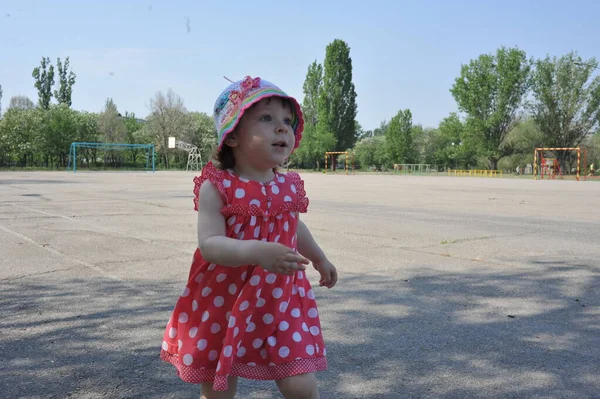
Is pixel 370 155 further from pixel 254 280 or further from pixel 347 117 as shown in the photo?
pixel 254 280

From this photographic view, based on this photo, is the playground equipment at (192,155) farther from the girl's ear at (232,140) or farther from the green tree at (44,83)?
the girl's ear at (232,140)

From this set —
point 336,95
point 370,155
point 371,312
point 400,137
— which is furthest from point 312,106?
point 371,312

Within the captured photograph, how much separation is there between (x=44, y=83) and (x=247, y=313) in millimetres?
78002

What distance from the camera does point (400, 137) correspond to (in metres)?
83.1

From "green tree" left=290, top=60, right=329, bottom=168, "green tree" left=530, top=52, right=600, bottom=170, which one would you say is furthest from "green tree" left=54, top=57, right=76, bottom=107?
"green tree" left=530, top=52, right=600, bottom=170

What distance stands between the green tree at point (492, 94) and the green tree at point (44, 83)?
163 feet

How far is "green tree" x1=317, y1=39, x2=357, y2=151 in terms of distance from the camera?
68.8 meters

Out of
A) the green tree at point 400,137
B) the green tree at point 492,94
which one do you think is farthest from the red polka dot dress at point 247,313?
the green tree at point 400,137

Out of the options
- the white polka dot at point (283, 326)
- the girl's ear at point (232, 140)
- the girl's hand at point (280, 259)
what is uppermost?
the girl's ear at point (232, 140)

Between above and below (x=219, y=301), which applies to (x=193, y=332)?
below

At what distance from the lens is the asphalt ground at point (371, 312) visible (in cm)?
262

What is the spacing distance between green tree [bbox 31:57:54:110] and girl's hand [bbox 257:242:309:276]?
76.7 metres

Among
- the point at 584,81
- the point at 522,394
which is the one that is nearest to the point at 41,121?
the point at 584,81

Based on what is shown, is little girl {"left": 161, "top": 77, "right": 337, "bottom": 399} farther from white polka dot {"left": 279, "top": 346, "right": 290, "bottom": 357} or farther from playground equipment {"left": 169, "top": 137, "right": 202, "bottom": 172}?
playground equipment {"left": 169, "top": 137, "right": 202, "bottom": 172}
